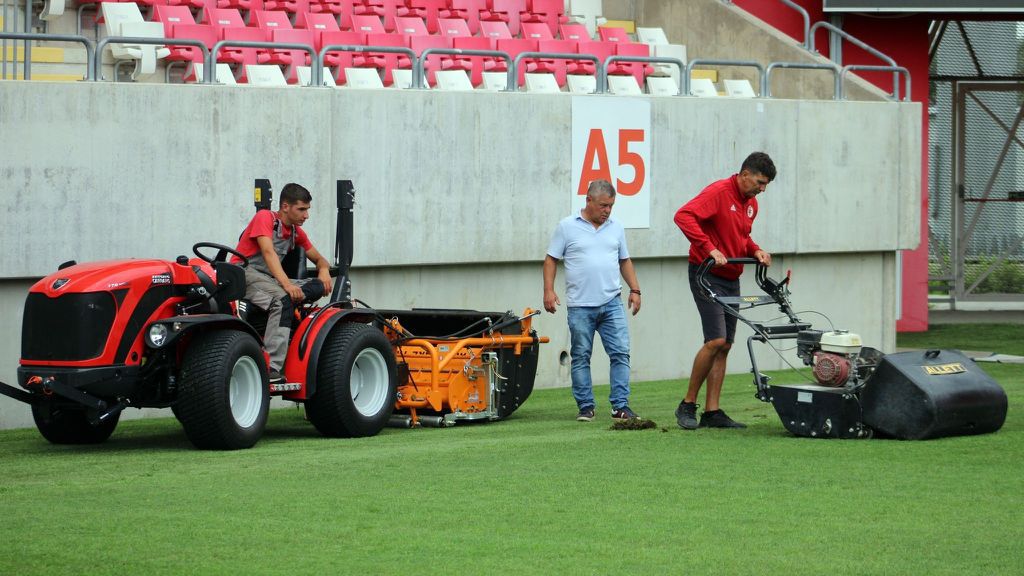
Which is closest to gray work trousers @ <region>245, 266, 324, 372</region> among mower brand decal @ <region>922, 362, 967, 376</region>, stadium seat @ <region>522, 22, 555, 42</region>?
mower brand decal @ <region>922, 362, 967, 376</region>

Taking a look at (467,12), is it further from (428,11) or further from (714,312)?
(714,312)

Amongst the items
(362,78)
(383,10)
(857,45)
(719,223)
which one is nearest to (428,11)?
(383,10)

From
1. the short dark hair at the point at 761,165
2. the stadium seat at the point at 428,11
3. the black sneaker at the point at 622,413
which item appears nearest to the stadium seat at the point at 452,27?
the stadium seat at the point at 428,11

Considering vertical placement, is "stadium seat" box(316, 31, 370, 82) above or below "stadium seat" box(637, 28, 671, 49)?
below

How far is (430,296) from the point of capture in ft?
42.5

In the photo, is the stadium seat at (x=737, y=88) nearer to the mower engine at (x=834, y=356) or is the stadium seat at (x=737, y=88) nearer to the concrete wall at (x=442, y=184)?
the concrete wall at (x=442, y=184)

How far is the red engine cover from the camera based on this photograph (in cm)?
902

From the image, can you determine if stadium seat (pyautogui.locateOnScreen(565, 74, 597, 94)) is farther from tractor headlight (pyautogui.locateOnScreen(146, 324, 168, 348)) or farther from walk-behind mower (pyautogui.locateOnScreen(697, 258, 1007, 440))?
tractor headlight (pyautogui.locateOnScreen(146, 324, 168, 348))

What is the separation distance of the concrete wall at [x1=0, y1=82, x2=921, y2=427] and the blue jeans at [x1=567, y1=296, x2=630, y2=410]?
266 centimetres

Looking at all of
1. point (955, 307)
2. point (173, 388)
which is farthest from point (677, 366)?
point (955, 307)

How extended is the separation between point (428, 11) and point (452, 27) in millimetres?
437

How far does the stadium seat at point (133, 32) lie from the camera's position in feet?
45.4

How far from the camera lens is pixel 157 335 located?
8.85 meters

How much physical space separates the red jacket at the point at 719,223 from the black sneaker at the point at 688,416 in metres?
0.88
